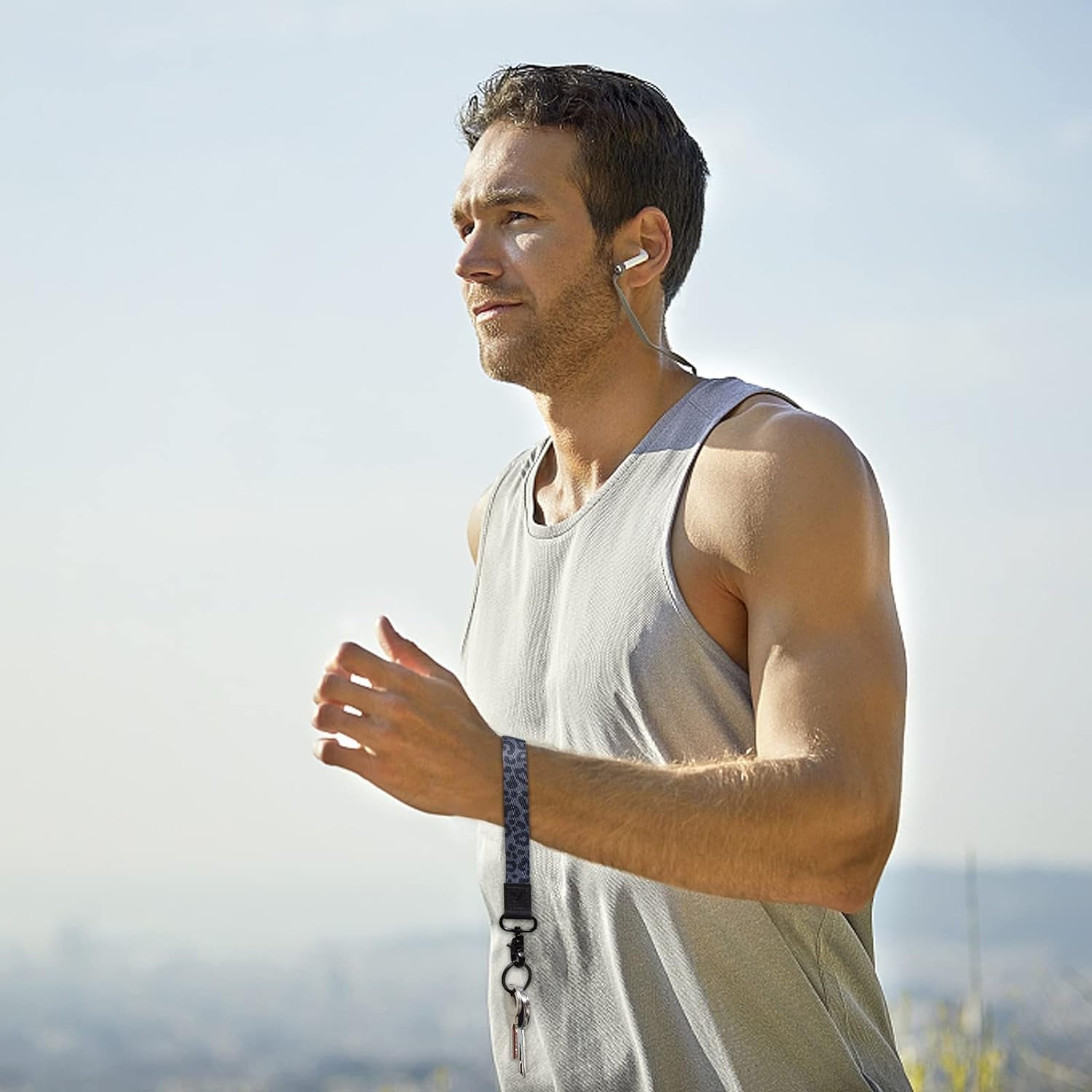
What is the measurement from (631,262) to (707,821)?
116 cm

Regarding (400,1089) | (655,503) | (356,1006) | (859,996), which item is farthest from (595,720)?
(356,1006)

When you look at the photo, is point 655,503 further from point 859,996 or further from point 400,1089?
point 400,1089

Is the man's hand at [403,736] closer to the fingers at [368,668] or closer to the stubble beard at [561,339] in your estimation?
the fingers at [368,668]

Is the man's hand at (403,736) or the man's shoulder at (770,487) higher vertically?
the man's shoulder at (770,487)

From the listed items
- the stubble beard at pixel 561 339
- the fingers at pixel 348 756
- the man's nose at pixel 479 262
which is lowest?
the fingers at pixel 348 756

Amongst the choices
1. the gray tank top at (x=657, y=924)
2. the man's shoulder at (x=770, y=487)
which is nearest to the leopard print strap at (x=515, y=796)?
the gray tank top at (x=657, y=924)

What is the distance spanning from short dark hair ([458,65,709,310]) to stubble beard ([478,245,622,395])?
4.3 inches

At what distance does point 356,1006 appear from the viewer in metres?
26.6

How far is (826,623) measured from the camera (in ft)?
7.54

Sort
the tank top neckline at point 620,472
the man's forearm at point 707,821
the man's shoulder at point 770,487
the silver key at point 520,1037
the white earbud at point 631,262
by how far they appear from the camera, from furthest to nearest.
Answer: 1. the white earbud at point 631,262
2. the tank top neckline at point 620,472
3. the silver key at point 520,1037
4. the man's shoulder at point 770,487
5. the man's forearm at point 707,821

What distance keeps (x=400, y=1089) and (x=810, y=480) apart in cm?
294

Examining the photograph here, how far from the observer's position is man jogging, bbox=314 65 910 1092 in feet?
7.13

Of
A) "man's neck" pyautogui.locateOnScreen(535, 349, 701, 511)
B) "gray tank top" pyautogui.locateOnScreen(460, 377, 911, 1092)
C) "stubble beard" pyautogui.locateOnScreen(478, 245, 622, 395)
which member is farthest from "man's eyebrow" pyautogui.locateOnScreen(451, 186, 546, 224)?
"gray tank top" pyautogui.locateOnScreen(460, 377, 911, 1092)

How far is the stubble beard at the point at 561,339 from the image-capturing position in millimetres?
2857
